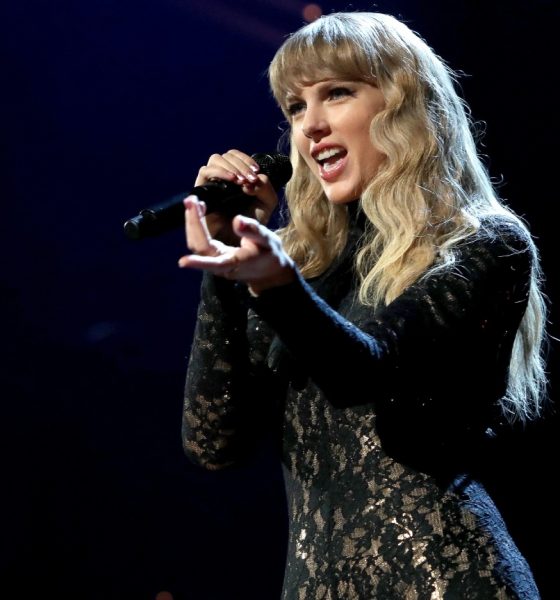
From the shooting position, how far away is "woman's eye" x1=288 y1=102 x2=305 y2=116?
1.59 metres

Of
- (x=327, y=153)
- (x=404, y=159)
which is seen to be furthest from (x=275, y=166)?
(x=404, y=159)

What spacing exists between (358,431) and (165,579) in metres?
1.41

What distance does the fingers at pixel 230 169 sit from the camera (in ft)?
4.75

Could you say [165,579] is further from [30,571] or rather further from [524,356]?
[524,356]

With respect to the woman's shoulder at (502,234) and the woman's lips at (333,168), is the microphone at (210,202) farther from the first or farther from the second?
the woman's shoulder at (502,234)

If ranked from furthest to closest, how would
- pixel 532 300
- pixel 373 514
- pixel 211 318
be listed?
pixel 532 300, pixel 211 318, pixel 373 514

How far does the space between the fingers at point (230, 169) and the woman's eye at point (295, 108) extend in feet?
0.53

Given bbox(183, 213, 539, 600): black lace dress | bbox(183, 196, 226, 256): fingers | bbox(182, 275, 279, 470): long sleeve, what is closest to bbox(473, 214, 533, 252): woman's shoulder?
bbox(183, 213, 539, 600): black lace dress

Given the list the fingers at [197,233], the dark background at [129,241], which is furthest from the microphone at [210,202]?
the dark background at [129,241]

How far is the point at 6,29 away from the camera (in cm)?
230

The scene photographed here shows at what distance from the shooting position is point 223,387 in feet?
4.75

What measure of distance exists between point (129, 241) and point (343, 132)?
3.58 ft

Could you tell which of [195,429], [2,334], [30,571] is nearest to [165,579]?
[30,571]

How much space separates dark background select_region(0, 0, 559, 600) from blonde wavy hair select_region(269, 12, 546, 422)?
0.89 m
